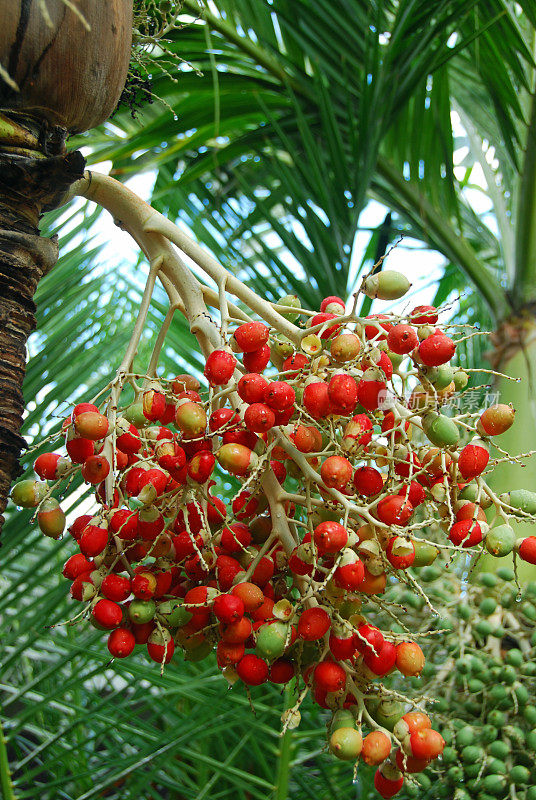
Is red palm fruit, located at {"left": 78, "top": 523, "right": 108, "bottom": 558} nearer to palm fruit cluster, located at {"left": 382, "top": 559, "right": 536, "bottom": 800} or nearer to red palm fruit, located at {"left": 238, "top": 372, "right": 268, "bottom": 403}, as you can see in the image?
red palm fruit, located at {"left": 238, "top": 372, "right": 268, "bottom": 403}

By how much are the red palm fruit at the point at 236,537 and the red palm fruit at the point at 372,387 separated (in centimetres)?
18

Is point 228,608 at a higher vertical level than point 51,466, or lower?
lower

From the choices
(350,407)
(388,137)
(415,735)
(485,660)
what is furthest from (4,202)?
(388,137)

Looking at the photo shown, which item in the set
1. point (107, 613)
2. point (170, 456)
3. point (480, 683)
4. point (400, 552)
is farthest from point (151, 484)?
point (480, 683)

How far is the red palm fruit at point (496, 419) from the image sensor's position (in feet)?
2.46

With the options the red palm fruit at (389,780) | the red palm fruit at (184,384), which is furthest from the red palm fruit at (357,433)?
the red palm fruit at (389,780)

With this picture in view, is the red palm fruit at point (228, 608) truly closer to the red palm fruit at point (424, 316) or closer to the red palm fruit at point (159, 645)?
the red palm fruit at point (159, 645)

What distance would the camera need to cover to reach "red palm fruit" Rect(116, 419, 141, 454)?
0.76m

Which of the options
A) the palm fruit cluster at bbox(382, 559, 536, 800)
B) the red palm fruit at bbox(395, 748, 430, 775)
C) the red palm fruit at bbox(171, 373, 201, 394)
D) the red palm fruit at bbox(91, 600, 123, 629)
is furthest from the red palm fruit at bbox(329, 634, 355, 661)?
the palm fruit cluster at bbox(382, 559, 536, 800)

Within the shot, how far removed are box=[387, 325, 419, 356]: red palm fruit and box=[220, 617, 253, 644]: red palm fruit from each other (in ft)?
0.97

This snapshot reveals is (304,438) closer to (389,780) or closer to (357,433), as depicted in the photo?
(357,433)

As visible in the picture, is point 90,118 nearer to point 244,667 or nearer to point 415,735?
point 244,667

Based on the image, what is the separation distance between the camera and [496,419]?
0.75m

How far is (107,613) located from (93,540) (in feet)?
0.24
